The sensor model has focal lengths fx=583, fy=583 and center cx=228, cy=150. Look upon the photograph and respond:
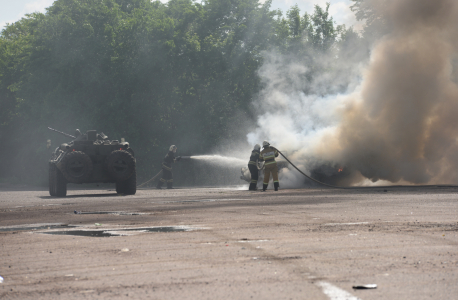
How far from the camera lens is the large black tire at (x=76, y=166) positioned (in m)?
20.5

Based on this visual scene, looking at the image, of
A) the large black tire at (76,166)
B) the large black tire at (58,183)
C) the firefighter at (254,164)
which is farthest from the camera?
the firefighter at (254,164)

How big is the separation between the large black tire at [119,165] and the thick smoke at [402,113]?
23.7ft

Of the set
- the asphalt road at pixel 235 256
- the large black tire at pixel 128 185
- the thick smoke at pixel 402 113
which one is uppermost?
the thick smoke at pixel 402 113

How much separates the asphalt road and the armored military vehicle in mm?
9668

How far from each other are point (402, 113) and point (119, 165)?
12767 mm

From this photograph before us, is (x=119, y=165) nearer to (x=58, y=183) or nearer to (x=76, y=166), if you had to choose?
(x=76, y=166)

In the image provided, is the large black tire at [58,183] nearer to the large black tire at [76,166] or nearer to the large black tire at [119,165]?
the large black tire at [76,166]

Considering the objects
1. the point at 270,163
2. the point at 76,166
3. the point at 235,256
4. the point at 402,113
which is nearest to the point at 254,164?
the point at 270,163

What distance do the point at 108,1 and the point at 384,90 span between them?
24097 mm

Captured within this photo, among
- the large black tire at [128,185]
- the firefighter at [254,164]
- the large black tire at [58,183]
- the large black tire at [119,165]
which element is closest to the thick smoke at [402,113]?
the firefighter at [254,164]

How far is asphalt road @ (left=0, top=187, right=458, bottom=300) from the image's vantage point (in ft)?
15.3

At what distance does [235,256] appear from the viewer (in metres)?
6.21

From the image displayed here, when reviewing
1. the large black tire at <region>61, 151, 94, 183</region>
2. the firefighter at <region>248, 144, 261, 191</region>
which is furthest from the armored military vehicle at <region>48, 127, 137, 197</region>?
the firefighter at <region>248, 144, 261, 191</region>

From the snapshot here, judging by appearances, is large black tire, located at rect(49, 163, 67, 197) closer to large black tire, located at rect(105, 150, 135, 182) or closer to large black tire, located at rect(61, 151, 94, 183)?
large black tire, located at rect(61, 151, 94, 183)
